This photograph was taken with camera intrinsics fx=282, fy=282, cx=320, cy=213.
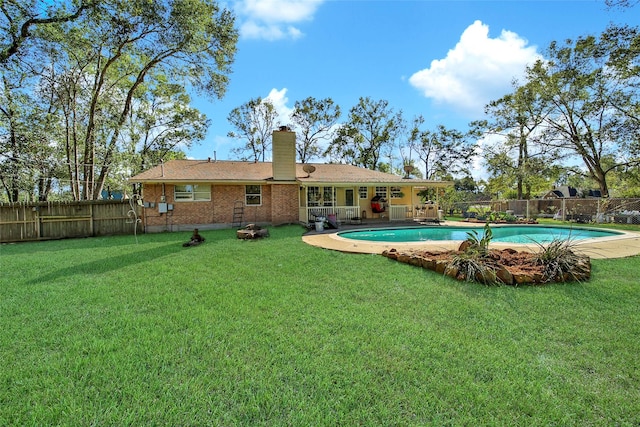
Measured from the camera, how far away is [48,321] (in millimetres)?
3723

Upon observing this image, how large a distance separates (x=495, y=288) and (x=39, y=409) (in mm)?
5821

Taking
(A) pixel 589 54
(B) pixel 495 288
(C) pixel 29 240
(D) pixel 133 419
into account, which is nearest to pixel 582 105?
(A) pixel 589 54

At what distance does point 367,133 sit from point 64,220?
2717cm

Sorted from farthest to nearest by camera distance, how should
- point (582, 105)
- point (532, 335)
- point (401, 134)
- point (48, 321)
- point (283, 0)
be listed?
point (401, 134)
point (582, 105)
point (283, 0)
point (48, 321)
point (532, 335)

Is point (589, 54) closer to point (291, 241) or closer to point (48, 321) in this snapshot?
point (291, 241)

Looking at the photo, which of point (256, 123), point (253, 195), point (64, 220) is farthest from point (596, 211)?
point (64, 220)

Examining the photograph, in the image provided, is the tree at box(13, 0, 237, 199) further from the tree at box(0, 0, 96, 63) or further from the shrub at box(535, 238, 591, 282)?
the shrub at box(535, 238, 591, 282)

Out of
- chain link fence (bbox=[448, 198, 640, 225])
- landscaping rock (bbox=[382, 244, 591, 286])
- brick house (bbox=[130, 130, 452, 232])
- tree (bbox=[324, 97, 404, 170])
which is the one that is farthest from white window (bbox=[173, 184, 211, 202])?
tree (bbox=[324, 97, 404, 170])

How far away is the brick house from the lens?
13.6m

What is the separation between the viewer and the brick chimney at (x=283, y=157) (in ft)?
47.9

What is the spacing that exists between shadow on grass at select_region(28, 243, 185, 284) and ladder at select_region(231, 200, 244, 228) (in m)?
5.58

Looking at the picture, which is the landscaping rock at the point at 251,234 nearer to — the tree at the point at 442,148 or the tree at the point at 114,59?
the tree at the point at 114,59

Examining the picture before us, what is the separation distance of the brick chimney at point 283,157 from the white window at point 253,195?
1.28 m

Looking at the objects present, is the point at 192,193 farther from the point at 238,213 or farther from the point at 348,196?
the point at 348,196
